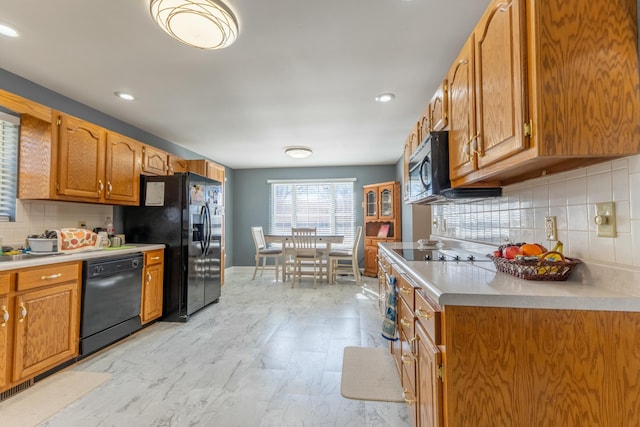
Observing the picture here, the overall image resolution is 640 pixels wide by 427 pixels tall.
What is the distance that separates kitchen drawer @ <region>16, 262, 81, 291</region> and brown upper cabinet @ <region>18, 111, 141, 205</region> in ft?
2.13

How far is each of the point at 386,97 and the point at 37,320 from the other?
10.8ft

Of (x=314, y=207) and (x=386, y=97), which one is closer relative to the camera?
(x=386, y=97)

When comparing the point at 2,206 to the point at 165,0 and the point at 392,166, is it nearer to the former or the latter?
the point at 165,0

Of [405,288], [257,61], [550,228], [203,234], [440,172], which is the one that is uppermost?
[257,61]

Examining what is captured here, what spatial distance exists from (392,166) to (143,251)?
193 inches

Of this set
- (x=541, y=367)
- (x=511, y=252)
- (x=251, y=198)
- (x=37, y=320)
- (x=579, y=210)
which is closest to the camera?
(x=541, y=367)

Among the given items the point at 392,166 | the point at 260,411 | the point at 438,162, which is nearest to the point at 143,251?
the point at 260,411

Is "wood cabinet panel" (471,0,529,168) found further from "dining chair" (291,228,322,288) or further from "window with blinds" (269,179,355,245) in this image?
"window with blinds" (269,179,355,245)

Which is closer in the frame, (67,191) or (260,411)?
(260,411)

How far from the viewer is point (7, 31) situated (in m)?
1.83

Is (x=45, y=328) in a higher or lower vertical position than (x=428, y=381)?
lower

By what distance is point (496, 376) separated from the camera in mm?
897

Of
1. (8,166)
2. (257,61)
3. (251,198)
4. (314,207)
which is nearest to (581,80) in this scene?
(257,61)

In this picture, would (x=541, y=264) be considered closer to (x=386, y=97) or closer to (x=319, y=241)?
(x=386, y=97)
